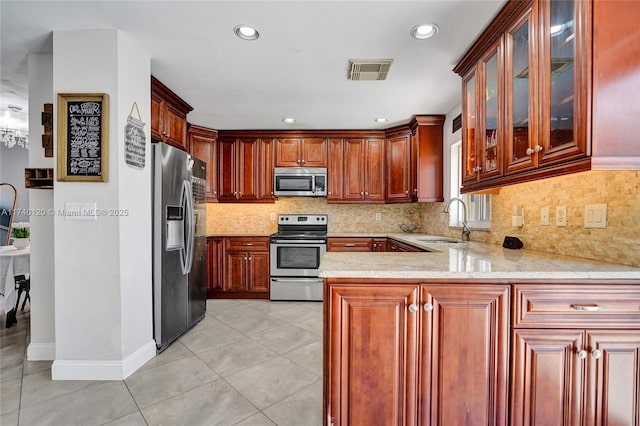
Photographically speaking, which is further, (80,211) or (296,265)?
(296,265)

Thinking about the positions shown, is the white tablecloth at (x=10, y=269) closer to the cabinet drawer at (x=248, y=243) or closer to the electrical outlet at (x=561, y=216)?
the cabinet drawer at (x=248, y=243)

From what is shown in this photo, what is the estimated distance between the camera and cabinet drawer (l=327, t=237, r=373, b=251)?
375 centimetres

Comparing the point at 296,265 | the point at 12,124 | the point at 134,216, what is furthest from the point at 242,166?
the point at 12,124

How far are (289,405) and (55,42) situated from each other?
2.80 metres

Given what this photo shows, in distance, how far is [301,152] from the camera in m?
4.04

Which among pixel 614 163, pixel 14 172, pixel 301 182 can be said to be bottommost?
pixel 614 163

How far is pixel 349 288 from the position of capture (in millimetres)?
1233

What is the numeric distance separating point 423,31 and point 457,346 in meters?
1.84

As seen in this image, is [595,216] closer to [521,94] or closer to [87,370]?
[521,94]

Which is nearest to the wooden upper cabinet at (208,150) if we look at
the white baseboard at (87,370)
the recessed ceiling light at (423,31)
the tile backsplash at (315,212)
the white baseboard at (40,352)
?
the tile backsplash at (315,212)

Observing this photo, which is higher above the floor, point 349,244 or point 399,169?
point 399,169

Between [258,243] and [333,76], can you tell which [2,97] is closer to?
[258,243]

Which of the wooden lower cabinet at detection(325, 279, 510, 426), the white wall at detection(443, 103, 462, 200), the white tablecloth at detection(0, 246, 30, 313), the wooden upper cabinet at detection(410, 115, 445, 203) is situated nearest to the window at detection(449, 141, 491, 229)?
the white wall at detection(443, 103, 462, 200)

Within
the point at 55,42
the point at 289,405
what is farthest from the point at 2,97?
the point at 289,405
